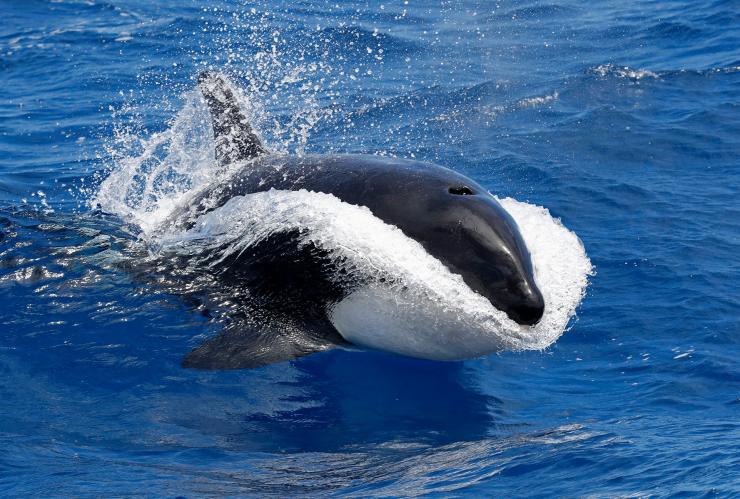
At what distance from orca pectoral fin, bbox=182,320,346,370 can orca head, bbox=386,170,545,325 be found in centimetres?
148

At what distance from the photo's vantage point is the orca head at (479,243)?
746 centimetres

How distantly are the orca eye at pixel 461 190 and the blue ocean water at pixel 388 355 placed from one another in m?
1.93

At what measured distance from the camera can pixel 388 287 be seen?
818 cm

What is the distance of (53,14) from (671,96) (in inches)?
598

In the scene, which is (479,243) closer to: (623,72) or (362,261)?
(362,261)

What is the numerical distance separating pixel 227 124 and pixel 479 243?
4.71 metres

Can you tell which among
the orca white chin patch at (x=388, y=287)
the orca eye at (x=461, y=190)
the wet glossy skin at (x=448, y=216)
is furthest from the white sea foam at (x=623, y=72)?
the orca eye at (x=461, y=190)

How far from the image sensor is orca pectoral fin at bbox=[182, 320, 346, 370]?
8602 mm

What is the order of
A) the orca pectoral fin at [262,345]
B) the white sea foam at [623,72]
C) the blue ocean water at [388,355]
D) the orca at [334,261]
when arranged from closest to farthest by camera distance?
1. the blue ocean water at [388,355]
2. the orca at [334,261]
3. the orca pectoral fin at [262,345]
4. the white sea foam at [623,72]

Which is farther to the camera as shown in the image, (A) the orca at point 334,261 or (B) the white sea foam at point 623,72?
(B) the white sea foam at point 623,72

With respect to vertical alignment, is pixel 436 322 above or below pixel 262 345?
above

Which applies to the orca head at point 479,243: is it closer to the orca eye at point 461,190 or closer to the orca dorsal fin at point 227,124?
the orca eye at point 461,190

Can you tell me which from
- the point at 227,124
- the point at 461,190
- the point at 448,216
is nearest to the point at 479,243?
the point at 448,216

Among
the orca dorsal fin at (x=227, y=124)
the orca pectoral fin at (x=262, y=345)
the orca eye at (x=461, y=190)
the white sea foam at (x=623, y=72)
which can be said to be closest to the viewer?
the orca eye at (x=461, y=190)
